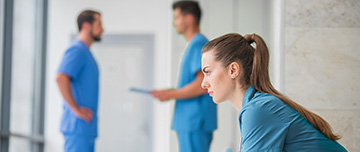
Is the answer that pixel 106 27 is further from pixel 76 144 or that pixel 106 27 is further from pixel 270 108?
pixel 270 108

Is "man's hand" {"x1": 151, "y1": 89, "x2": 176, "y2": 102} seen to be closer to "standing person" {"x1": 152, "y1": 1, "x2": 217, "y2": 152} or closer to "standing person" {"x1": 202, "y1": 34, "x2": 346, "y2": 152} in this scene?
"standing person" {"x1": 152, "y1": 1, "x2": 217, "y2": 152}

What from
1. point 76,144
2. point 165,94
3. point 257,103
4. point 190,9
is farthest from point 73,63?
point 257,103

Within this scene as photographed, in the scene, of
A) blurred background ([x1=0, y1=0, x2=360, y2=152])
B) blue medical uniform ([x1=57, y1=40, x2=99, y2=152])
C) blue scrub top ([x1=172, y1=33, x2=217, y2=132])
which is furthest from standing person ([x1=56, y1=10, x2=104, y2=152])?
blurred background ([x1=0, y1=0, x2=360, y2=152])

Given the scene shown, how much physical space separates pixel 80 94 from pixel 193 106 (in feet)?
2.20

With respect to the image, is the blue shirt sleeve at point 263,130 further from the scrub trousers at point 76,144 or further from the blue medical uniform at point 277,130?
the scrub trousers at point 76,144

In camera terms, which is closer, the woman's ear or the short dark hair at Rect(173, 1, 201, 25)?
the woman's ear

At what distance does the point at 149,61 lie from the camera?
13.2 feet

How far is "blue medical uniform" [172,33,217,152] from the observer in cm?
178

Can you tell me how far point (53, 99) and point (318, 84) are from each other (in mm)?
3077

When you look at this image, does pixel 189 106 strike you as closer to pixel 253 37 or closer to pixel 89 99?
pixel 89 99

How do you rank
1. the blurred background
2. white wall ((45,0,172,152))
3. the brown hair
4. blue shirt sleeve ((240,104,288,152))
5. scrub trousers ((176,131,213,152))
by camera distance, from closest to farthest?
blue shirt sleeve ((240,104,288,152))
the brown hair
the blurred background
scrub trousers ((176,131,213,152))
white wall ((45,0,172,152))

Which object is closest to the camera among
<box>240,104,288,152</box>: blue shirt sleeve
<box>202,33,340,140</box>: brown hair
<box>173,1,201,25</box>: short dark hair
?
<box>240,104,288,152</box>: blue shirt sleeve

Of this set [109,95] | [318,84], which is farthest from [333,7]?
[109,95]

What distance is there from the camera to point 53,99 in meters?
3.93
